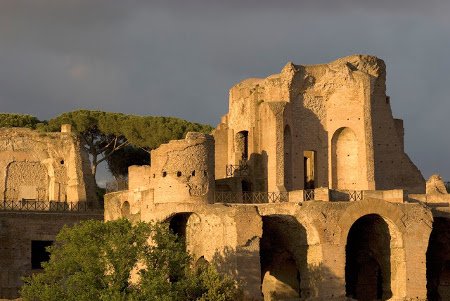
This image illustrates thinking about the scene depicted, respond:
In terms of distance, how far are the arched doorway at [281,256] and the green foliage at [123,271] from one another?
11.4ft

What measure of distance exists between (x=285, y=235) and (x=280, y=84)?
332 inches

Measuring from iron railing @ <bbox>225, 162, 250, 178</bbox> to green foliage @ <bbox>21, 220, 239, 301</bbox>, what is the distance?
948 cm

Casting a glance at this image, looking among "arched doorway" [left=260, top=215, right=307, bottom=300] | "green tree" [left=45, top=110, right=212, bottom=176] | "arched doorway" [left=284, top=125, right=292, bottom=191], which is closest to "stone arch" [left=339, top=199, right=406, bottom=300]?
"arched doorway" [left=260, top=215, right=307, bottom=300]

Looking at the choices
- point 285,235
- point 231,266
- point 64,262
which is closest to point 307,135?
point 285,235

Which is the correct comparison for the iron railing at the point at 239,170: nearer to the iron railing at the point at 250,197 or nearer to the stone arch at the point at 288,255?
the iron railing at the point at 250,197

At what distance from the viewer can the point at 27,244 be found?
40.5 meters

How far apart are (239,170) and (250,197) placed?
203cm

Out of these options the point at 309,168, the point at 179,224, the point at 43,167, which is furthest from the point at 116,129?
the point at 179,224

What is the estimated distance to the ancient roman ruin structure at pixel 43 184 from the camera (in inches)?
1614

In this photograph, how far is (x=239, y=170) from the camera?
131 ft

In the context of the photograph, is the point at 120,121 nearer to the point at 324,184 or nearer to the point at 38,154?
the point at 38,154

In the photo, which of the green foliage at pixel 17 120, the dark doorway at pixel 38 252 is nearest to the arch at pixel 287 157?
the dark doorway at pixel 38 252

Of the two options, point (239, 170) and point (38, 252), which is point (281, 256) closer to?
point (239, 170)

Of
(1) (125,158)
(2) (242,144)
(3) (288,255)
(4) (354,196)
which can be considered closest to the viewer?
(4) (354,196)
